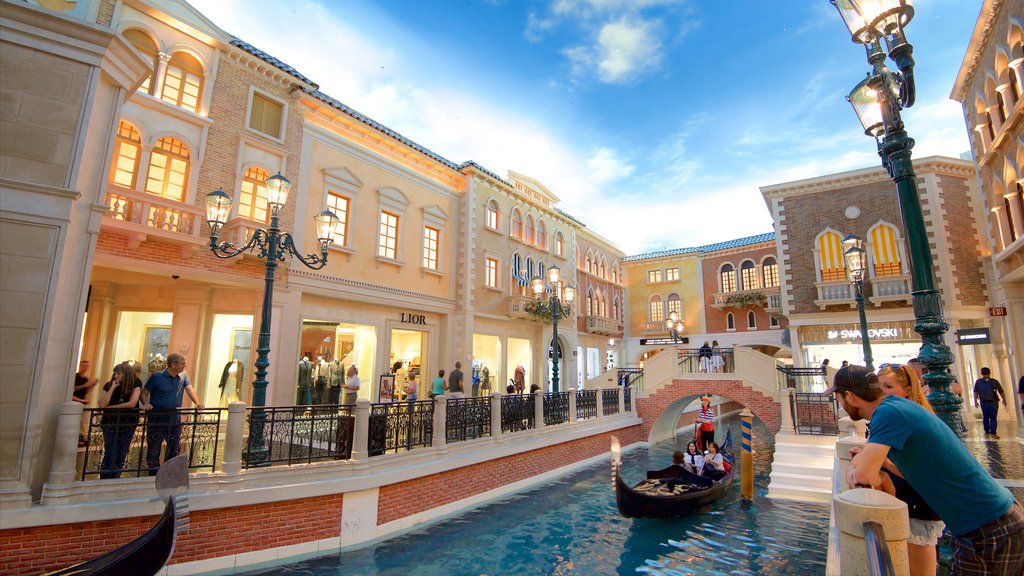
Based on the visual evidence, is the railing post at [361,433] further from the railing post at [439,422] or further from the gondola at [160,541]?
the gondola at [160,541]

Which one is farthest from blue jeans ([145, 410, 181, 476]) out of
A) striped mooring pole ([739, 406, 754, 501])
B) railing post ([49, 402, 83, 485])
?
striped mooring pole ([739, 406, 754, 501])

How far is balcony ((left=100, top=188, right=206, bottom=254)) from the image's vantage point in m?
8.93

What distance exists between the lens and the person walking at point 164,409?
21.2 ft

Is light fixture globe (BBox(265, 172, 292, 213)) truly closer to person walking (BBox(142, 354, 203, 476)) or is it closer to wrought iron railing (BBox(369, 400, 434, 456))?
person walking (BBox(142, 354, 203, 476))

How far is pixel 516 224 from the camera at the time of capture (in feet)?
68.1

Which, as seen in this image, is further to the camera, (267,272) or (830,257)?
(830,257)

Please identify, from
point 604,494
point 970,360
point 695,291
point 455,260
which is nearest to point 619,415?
point 604,494

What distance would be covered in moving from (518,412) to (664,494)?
4.15 metres

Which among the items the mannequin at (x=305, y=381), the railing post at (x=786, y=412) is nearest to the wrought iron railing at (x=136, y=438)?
the mannequin at (x=305, y=381)

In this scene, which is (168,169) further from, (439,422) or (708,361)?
(708,361)

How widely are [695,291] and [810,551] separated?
75.6 ft

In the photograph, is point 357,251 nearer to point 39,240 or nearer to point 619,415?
point 39,240

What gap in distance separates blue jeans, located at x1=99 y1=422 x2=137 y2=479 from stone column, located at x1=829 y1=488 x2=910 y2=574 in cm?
792

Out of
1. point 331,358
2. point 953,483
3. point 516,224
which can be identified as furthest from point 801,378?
point 953,483
